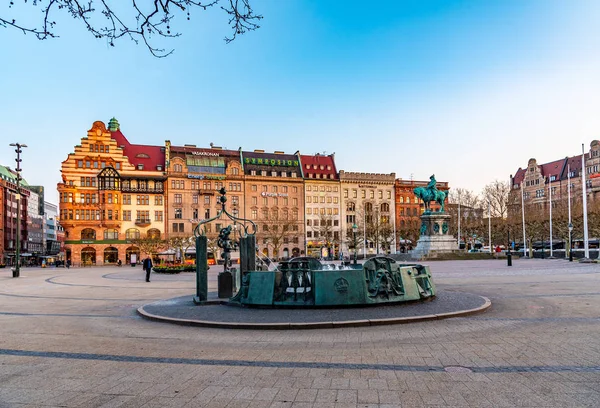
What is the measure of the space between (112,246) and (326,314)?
6512 cm

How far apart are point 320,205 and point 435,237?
37411 millimetres

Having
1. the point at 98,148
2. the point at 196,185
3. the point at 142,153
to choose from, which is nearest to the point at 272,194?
the point at 196,185

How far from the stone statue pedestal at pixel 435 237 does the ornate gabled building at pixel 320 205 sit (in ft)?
106

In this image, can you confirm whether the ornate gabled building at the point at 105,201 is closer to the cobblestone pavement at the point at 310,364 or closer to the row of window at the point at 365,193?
the row of window at the point at 365,193

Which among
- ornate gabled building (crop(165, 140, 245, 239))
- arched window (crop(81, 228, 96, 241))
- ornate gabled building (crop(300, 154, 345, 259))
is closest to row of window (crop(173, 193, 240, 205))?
ornate gabled building (crop(165, 140, 245, 239))

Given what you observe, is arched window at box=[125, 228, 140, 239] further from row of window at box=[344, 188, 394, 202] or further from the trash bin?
the trash bin

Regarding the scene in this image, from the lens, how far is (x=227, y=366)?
711 cm

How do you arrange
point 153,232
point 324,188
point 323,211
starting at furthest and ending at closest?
point 324,188 < point 323,211 < point 153,232

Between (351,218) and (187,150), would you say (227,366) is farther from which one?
(351,218)

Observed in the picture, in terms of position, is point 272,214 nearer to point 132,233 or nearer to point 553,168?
point 132,233

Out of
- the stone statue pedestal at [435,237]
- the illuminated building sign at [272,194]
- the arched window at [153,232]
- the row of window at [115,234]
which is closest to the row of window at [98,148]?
the row of window at [115,234]

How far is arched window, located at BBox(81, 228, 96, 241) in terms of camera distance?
68706mm

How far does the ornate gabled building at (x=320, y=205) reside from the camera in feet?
275

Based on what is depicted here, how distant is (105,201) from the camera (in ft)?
229
